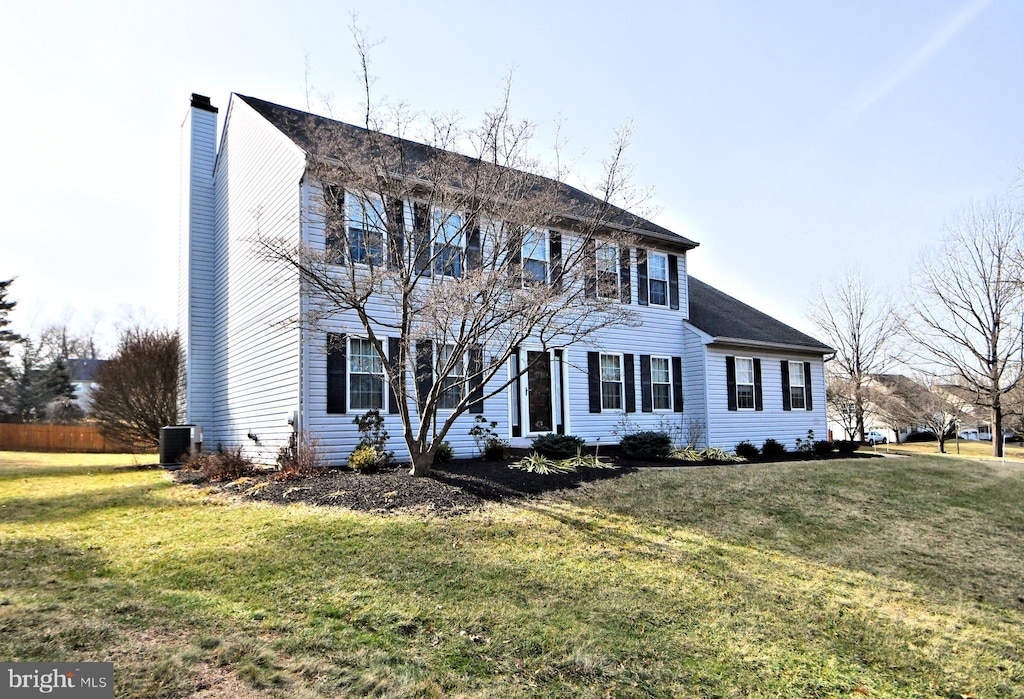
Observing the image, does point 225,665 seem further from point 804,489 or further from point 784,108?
point 784,108

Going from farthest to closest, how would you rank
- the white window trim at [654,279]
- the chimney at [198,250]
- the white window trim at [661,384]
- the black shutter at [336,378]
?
the white window trim at [654,279] → the white window trim at [661,384] → the chimney at [198,250] → the black shutter at [336,378]

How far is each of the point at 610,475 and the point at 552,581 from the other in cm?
465

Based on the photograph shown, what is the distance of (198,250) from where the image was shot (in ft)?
53.9

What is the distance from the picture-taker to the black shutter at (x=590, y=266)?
10375 mm

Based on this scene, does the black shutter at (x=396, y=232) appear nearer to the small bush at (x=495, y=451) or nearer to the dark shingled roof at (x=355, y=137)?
the dark shingled roof at (x=355, y=137)

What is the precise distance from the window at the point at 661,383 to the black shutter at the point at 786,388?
13.7ft

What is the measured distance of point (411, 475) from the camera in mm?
9406

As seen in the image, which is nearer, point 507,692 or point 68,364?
point 507,692

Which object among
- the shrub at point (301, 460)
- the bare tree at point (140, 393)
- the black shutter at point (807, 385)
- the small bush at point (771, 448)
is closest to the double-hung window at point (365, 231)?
the shrub at point (301, 460)

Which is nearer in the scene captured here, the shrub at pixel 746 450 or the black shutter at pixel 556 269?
the black shutter at pixel 556 269

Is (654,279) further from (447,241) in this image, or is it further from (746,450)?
(447,241)

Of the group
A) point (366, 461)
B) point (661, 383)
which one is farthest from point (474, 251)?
point (661, 383)

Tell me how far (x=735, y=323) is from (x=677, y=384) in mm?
3247

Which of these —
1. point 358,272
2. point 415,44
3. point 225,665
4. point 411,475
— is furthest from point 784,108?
point 225,665
